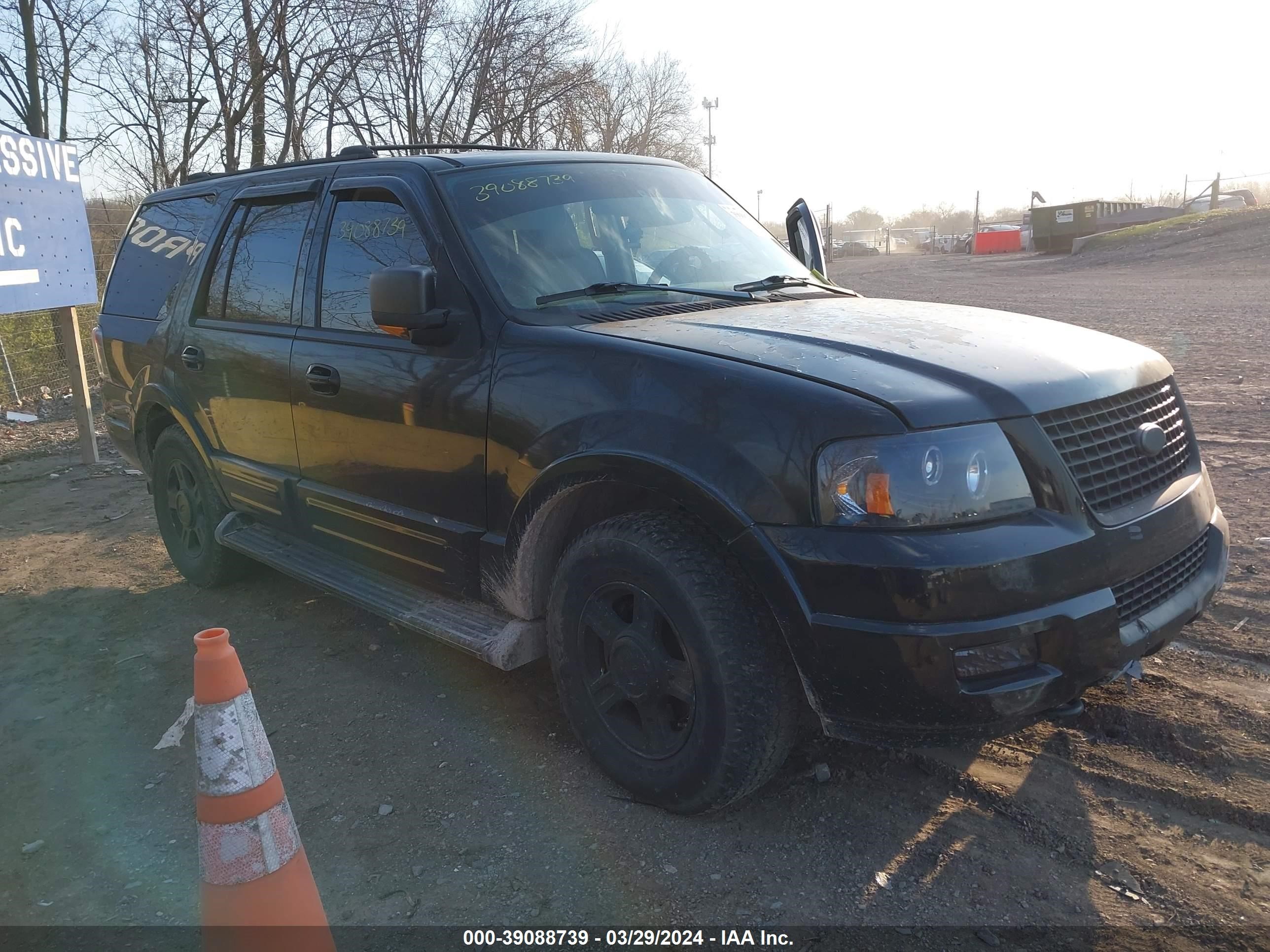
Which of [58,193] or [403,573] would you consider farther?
[58,193]

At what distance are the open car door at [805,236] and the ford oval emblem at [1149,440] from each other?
220 cm

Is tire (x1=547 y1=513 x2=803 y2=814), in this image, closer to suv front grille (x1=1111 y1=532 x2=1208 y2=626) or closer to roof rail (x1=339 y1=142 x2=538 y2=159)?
suv front grille (x1=1111 y1=532 x2=1208 y2=626)

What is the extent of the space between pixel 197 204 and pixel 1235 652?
502 centimetres

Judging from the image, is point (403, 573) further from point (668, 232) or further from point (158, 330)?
point (158, 330)

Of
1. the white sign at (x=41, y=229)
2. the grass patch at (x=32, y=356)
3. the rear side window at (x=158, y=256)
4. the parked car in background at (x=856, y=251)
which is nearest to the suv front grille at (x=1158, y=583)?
the rear side window at (x=158, y=256)

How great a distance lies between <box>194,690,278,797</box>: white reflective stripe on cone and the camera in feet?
7.35

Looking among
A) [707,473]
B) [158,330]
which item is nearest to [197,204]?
[158,330]

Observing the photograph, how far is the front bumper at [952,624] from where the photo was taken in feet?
7.73

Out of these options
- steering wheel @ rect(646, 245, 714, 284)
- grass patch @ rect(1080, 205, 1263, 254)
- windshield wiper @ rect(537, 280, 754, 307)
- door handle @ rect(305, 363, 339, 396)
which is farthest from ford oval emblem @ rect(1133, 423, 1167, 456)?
grass patch @ rect(1080, 205, 1263, 254)

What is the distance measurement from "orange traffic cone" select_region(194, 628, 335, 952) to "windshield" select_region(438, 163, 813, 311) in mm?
1565

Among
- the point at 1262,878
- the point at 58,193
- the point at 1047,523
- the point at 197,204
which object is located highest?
the point at 58,193

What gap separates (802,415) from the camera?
2490 millimetres

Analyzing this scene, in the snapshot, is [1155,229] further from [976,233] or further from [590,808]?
[590,808]

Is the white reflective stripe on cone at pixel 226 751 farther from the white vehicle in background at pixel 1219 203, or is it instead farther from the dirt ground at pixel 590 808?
the white vehicle in background at pixel 1219 203
